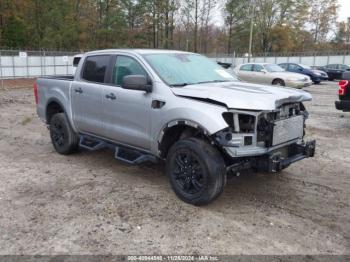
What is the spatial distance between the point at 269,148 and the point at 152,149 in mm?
1528

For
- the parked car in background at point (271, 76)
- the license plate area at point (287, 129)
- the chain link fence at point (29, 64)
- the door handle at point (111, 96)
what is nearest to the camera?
the license plate area at point (287, 129)

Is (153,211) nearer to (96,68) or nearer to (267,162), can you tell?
(267,162)

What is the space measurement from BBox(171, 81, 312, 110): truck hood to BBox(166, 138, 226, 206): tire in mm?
559

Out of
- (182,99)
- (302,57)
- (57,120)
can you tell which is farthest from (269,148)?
(302,57)

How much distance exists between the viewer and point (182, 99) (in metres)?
4.41

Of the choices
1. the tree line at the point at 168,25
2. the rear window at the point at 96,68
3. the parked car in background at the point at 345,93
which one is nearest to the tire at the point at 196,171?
the rear window at the point at 96,68

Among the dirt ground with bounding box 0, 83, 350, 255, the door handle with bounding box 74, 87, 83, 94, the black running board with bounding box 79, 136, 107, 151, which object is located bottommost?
the dirt ground with bounding box 0, 83, 350, 255

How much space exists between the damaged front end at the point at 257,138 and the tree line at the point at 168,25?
36740 millimetres

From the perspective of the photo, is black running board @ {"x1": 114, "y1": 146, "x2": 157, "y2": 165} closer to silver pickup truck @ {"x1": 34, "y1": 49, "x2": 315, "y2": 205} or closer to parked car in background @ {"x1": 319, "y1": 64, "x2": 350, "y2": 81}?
silver pickup truck @ {"x1": 34, "y1": 49, "x2": 315, "y2": 205}

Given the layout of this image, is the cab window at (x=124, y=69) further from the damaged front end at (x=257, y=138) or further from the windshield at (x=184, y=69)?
the damaged front end at (x=257, y=138)

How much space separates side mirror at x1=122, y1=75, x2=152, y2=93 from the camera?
4.52 m

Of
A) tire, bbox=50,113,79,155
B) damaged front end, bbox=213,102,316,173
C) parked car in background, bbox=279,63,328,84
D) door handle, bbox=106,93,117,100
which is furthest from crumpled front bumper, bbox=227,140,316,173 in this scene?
parked car in background, bbox=279,63,328,84

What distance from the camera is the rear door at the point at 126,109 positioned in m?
4.84

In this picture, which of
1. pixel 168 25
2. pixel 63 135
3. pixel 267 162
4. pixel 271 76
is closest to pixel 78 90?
pixel 63 135
